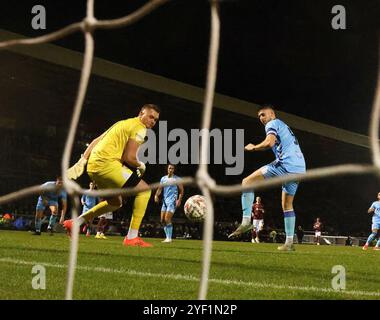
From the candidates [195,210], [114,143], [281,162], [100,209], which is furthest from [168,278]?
[195,210]

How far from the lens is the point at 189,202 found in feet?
20.7

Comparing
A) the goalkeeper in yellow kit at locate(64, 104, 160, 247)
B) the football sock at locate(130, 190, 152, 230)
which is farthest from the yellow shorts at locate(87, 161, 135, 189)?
the football sock at locate(130, 190, 152, 230)

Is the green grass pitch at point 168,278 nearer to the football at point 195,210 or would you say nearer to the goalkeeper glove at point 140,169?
the goalkeeper glove at point 140,169

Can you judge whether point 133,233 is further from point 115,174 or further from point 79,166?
point 79,166

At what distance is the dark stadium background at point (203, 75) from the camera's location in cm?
1193

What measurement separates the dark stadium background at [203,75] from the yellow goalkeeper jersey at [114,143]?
21.5ft

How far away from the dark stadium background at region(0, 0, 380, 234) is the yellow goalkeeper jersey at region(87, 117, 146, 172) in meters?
6.57

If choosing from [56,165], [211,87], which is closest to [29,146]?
[56,165]

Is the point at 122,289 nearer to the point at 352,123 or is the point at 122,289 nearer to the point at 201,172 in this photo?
the point at 201,172

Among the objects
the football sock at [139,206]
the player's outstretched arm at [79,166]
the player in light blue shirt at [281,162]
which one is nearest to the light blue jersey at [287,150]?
the player in light blue shirt at [281,162]

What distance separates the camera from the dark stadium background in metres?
11.9

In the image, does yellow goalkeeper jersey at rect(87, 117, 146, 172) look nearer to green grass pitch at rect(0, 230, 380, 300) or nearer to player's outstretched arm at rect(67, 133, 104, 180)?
player's outstretched arm at rect(67, 133, 104, 180)

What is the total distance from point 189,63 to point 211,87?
518 inches

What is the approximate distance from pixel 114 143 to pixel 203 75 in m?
10.8
